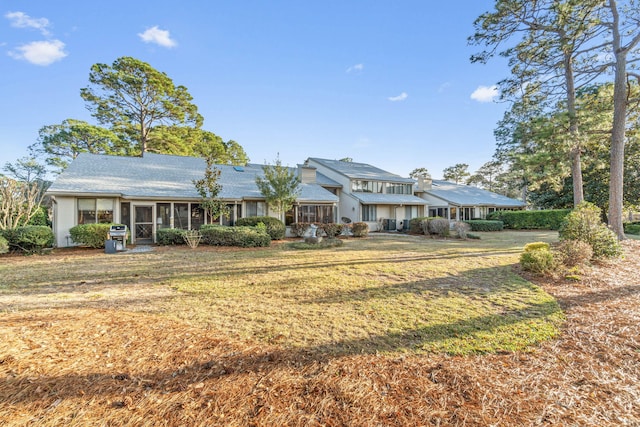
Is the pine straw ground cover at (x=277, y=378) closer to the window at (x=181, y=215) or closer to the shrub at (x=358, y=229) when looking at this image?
the window at (x=181, y=215)

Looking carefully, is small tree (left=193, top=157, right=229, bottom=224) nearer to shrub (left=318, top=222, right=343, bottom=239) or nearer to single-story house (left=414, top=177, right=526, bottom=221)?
shrub (left=318, top=222, right=343, bottom=239)

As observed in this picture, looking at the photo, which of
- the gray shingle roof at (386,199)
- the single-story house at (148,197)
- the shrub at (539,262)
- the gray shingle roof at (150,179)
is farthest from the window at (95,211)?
the shrub at (539,262)

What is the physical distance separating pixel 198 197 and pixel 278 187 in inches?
173

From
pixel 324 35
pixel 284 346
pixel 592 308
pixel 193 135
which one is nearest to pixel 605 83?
pixel 324 35

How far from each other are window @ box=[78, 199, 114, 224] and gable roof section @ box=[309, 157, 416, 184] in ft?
51.8

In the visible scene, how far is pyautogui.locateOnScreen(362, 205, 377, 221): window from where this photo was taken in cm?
2166

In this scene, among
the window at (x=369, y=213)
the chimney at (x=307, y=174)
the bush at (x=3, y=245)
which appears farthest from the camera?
the window at (x=369, y=213)

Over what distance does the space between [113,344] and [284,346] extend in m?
2.05

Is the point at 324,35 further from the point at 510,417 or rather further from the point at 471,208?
the point at 471,208

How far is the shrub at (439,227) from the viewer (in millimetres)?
17442

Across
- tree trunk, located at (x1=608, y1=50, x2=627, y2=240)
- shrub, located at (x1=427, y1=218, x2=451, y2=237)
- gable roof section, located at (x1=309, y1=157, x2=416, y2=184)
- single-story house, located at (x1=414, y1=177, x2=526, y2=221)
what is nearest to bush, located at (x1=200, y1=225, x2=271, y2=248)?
shrub, located at (x1=427, y1=218, x2=451, y2=237)

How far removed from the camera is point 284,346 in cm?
332

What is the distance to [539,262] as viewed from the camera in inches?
274

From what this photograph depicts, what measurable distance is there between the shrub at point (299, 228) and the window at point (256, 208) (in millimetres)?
2026
